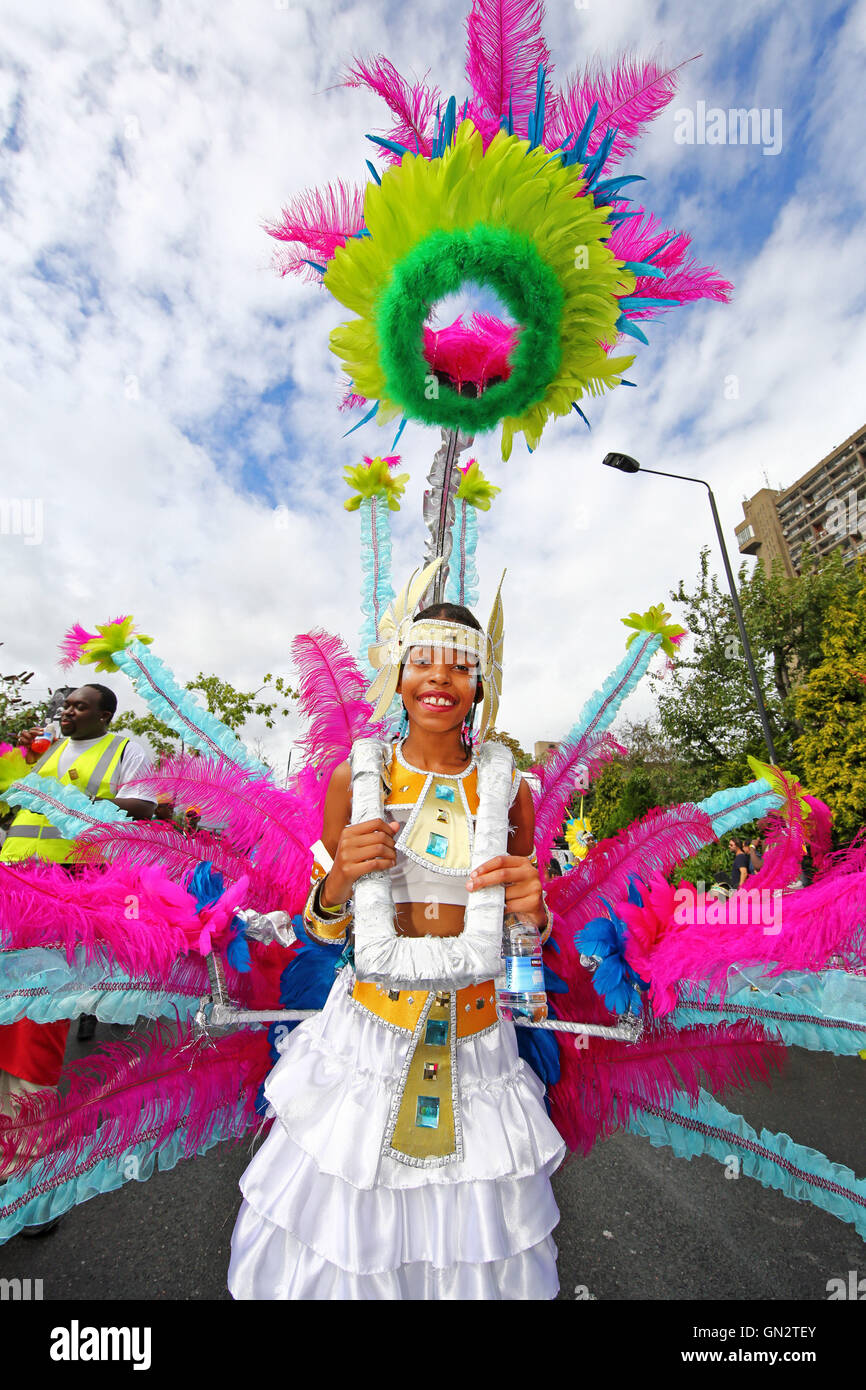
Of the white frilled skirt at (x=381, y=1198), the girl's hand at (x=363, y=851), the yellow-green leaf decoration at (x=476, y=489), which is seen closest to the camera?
the white frilled skirt at (x=381, y=1198)

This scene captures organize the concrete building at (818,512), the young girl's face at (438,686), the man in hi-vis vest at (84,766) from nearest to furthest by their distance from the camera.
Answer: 1. the young girl's face at (438,686)
2. the man in hi-vis vest at (84,766)
3. the concrete building at (818,512)

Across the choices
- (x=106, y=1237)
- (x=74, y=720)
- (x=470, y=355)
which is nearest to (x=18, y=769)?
(x=74, y=720)

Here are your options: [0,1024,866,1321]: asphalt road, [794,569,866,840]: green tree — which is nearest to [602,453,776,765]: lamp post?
[794,569,866,840]: green tree

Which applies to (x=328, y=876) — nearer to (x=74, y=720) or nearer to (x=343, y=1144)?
(x=343, y=1144)

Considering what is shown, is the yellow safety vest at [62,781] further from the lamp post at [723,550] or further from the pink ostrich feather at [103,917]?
the lamp post at [723,550]

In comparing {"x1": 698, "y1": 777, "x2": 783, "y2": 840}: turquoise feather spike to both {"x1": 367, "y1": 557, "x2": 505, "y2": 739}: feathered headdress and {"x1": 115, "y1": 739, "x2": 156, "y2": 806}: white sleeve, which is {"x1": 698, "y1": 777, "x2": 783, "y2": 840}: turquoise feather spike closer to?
{"x1": 367, "y1": 557, "x2": 505, "y2": 739}: feathered headdress

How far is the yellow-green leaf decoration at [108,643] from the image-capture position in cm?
182

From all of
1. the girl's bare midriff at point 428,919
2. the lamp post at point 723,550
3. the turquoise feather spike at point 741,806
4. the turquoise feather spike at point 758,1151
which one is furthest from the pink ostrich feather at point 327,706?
the lamp post at point 723,550

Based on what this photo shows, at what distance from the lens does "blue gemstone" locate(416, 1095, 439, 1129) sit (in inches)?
49.9

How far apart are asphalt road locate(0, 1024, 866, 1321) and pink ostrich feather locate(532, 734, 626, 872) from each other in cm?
120

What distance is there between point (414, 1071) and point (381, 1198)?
23cm

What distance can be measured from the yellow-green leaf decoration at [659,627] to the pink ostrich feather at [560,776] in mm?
329

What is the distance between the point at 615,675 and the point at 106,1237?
2639 mm

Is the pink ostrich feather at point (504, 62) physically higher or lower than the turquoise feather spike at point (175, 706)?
higher
